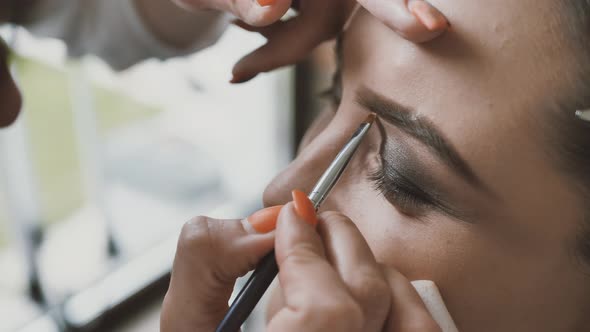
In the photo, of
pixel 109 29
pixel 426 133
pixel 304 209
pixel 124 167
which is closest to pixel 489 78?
pixel 426 133

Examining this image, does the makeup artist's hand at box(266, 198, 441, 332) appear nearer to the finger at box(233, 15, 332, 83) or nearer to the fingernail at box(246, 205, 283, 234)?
the fingernail at box(246, 205, 283, 234)

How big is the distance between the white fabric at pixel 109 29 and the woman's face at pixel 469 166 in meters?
0.37

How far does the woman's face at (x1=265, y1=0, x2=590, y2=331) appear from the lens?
49 cm

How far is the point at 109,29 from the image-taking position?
90cm

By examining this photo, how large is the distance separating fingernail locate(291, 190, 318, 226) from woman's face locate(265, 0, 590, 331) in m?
0.10

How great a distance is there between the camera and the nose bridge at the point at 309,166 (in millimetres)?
604

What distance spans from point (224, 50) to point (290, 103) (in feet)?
0.92

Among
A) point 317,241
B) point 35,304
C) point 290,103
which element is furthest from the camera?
point 290,103

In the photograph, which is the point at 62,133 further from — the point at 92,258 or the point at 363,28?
the point at 363,28

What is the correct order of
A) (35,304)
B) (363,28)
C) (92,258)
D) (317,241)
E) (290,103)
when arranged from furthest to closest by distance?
(290,103) → (92,258) → (35,304) → (363,28) → (317,241)

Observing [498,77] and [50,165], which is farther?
[50,165]

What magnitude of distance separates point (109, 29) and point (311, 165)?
44 cm

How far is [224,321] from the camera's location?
1.64 ft

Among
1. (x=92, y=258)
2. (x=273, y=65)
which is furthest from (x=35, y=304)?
(x=273, y=65)
